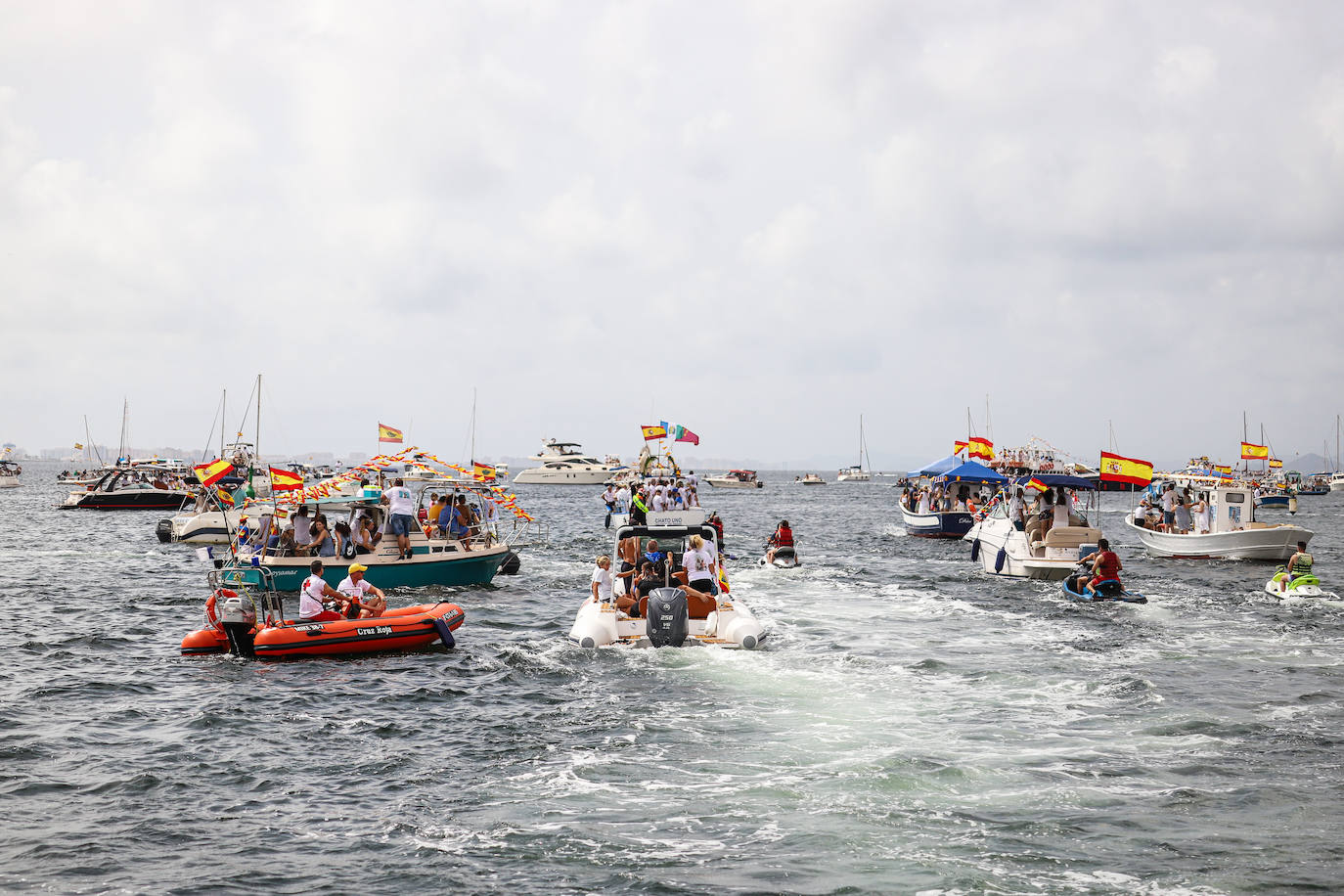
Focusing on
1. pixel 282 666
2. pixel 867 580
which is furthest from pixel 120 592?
pixel 867 580

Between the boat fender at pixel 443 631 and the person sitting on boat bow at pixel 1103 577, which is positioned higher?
the person sitting on boat bow at pixel 1103 577

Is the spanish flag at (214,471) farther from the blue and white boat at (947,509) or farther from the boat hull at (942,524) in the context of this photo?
the boat hull at (942,524)

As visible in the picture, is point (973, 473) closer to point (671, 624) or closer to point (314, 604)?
point (671, 624)

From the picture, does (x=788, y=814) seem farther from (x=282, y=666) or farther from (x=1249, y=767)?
(x=282, y=666)

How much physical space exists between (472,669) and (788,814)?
9037mm

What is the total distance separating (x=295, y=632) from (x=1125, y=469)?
85.4ft

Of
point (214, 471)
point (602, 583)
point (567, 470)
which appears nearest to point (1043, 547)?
point (602, 583)

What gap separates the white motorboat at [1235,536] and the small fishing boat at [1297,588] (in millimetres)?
8339

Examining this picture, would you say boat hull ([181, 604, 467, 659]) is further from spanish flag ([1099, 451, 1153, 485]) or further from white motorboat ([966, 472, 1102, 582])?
spanish flag ([1099, 451, 1153, 485])

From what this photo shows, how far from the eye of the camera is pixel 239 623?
18.5m

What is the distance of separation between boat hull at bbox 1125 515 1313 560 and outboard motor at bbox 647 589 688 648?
24305mm

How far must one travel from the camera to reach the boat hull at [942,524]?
48562 mm

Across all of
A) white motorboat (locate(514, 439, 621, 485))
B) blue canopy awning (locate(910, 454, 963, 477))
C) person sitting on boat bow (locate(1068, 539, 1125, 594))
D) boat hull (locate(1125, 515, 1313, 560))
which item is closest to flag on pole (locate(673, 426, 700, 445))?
blue canopy awning (locate(910, 454, 963, 477))

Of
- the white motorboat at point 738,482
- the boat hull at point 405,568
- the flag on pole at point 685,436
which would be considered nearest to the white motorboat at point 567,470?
the white motorboat at point 738,482
